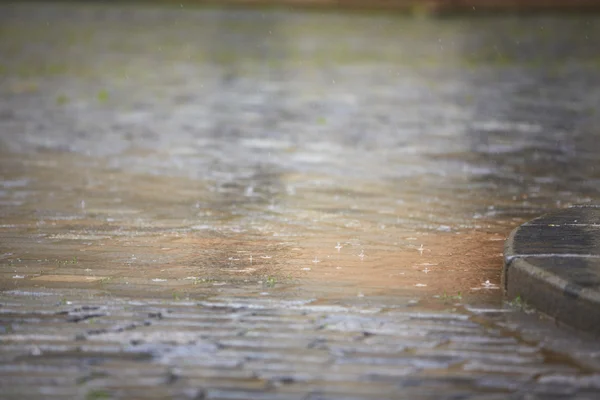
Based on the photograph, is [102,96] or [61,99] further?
[102,96]

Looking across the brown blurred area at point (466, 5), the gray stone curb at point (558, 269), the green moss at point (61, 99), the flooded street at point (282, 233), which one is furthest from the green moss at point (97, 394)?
the brown blurred area at point (466, 5)

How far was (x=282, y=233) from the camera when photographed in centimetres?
719

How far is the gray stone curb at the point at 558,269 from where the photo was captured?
4.88m

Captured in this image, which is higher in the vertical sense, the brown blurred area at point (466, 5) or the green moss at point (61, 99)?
the brown blurred area at point (466, 5)

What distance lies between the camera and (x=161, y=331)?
482cm

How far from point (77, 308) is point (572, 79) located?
1763 centimetres

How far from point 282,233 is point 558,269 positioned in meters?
2.28

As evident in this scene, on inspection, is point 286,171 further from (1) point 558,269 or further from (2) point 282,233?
(1) point 558,269

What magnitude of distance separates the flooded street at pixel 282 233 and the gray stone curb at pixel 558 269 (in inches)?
4.5

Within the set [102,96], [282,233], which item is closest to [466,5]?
[102,96]

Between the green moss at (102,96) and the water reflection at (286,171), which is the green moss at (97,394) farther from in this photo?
the green moss at (102,96)

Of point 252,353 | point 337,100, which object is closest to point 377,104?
point 337,100

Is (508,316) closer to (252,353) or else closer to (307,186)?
(252,353)

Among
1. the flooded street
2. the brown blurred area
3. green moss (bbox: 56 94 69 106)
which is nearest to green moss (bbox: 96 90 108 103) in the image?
the flooded street
